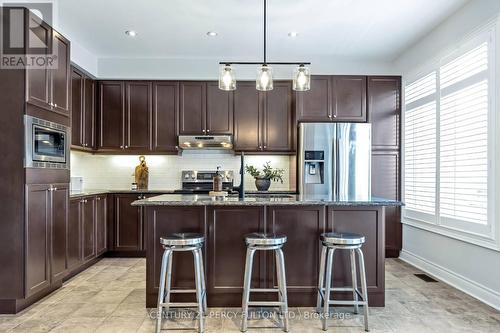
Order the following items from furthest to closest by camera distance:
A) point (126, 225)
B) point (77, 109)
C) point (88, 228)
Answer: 1. point (126, 225)
2. point (77, 109)
3. point (88, 228)

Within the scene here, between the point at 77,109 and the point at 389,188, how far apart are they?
447cm

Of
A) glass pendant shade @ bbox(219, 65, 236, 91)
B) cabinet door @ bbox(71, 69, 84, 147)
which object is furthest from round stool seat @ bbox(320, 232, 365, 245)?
cabinet door @ bbox(71, 69, 84, 147)

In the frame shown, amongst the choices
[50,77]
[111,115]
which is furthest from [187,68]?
[50,77]

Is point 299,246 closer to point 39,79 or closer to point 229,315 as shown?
point 229,315

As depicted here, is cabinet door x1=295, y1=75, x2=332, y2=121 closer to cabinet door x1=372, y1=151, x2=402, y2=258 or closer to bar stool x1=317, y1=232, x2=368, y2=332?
cabinet door x1=372, y1=151, x2=402, y2=258

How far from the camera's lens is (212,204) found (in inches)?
113

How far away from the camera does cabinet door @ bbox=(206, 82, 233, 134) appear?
519 centimetres

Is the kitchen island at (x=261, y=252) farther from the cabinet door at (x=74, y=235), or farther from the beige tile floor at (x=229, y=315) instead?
the cabinet door at (x=74, y=235)

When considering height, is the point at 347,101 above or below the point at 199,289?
above

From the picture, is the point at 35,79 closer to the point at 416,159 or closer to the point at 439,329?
the point at 439,329

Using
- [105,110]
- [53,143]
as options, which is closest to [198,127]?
[105,110]

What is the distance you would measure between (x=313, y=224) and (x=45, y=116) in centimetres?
267

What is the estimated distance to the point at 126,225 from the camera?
493 cm

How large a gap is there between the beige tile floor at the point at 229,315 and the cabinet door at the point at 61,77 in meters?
1.87
